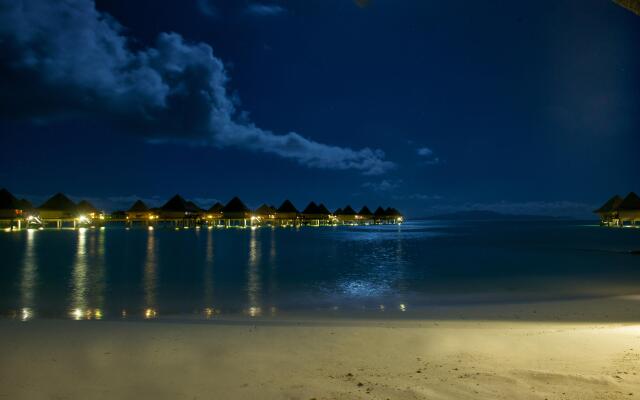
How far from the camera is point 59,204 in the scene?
46844mm

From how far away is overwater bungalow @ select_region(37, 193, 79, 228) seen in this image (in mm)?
45844

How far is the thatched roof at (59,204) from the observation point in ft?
151

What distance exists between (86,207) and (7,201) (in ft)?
41.5

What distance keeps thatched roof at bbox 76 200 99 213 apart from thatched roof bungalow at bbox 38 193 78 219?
1702 millimetres

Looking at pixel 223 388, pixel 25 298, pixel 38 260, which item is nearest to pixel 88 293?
pixel 25 298

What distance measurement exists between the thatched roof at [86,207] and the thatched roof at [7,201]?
30.3 ft

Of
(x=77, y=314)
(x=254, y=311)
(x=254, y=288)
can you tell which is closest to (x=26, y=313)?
(x=77, y=314)

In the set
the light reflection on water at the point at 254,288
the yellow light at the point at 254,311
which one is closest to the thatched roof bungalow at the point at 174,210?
the light reflection on water at the point at 254,288

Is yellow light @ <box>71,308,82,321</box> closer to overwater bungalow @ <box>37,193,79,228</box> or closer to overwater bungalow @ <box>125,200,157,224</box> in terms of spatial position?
overwater bungalow @ <box>37,193,79,228</box>

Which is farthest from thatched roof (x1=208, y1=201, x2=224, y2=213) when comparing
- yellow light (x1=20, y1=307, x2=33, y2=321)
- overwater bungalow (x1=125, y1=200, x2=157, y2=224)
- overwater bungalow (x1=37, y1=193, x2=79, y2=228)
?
yellow light (x1=20, y1=307, x2=33, y2=321)

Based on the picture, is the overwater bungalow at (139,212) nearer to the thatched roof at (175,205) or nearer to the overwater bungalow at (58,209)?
the thatched roof at (175,205)

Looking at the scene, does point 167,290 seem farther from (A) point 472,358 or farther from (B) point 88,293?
(A) point 472,358

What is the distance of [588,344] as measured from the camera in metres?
4.32

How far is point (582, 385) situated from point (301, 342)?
2.71 m
